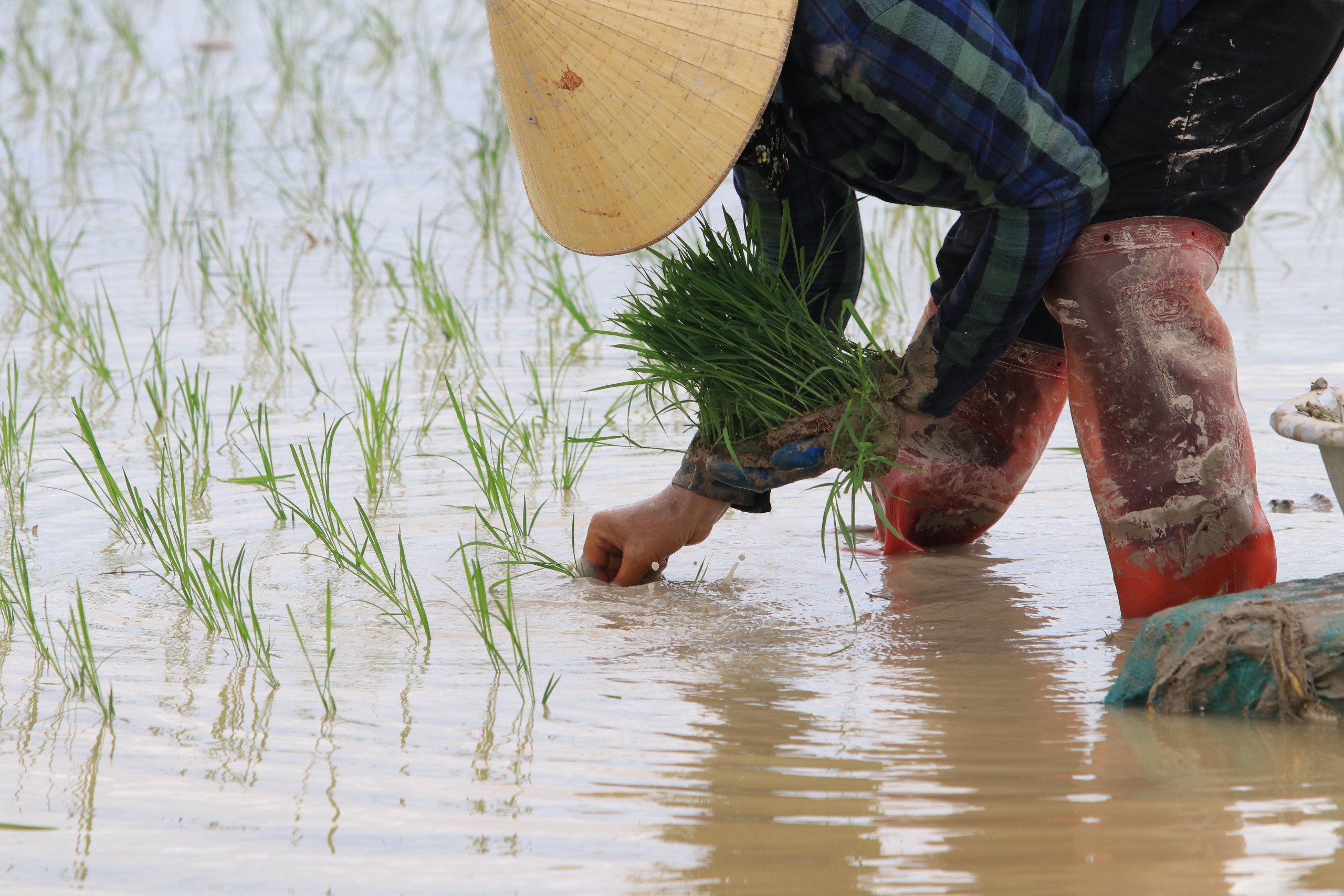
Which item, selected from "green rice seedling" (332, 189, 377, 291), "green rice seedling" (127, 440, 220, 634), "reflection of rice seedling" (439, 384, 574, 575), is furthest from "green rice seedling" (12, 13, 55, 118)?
"reflection of rice seedling" (439, 384, 574, 575)

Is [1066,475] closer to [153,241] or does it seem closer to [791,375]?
[791,375]

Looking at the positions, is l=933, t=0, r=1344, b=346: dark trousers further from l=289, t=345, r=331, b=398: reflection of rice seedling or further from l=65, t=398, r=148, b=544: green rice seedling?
l=289, t=345, r=331, b=398: reflection of rice seedling

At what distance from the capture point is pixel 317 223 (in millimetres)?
5582

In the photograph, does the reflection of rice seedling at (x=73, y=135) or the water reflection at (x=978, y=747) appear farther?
the reflection of rice seedling at (x=73, y=135)

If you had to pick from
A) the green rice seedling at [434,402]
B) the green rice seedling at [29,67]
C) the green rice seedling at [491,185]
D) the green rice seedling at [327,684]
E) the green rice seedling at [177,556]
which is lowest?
the green rice seedling at [327,684]

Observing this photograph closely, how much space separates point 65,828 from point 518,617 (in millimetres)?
877

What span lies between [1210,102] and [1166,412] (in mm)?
458

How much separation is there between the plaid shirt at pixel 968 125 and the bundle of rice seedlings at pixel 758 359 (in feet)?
0.25

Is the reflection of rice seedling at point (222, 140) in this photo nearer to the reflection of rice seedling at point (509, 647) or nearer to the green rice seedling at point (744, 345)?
the green rice seedling at point (744, 345)

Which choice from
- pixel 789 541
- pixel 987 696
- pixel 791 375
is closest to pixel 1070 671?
pixel 987 696

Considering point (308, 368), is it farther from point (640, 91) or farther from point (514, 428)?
point (640, 91)

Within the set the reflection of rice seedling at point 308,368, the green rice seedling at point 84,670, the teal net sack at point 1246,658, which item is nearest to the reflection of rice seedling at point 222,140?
the reflection of rice seedling at point 308,368

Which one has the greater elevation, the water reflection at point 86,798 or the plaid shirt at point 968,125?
the plaid shirt at point 968,125

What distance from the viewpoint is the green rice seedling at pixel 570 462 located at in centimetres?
306
